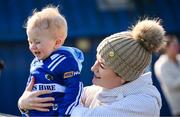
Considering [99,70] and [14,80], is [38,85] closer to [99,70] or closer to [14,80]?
[99,70]

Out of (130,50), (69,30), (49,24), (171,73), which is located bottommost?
(171,73)

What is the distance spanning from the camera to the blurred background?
31.2ft

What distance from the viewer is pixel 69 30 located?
9539 mm

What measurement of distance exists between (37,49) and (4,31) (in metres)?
6.59

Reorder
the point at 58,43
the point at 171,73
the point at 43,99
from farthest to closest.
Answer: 1. the point at 171,73
2. the point at 58,43
3. the point at 43,99

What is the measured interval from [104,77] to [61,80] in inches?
7.9

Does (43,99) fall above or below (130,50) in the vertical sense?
below

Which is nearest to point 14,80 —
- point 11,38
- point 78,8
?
point 11,38

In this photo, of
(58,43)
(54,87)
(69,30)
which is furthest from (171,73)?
(54,87)

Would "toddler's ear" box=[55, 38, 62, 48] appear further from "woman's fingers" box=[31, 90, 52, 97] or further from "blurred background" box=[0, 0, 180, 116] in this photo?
"blurred background" box=[0, 0, 180, 116]

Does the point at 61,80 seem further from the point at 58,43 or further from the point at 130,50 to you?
the point at 130,50

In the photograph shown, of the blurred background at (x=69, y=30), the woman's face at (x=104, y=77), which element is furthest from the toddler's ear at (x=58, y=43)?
the blurred background at (x=69, y=30)

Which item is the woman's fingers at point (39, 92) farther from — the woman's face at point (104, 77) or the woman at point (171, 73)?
the woman at point (171, 73)

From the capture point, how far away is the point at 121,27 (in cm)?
980
